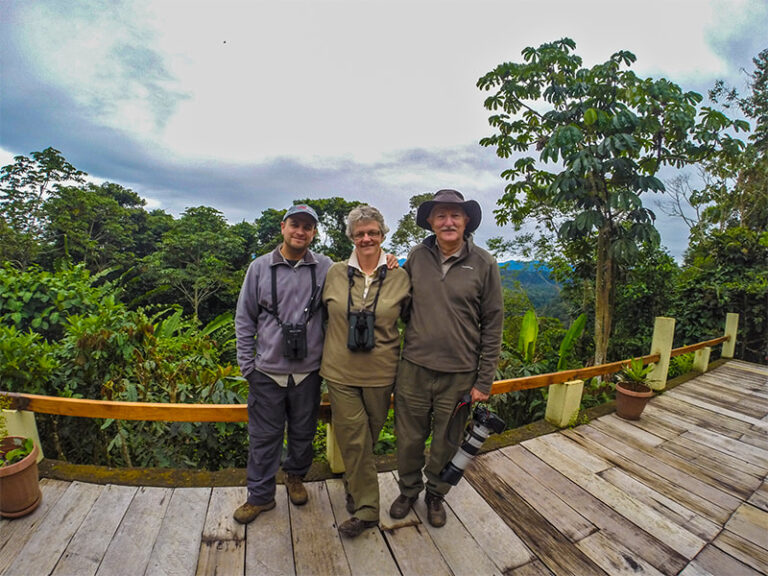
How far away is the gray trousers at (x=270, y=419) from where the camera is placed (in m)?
1.78

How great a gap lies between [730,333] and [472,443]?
756 cm

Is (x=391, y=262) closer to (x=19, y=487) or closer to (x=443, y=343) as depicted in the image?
(x=443, y=343)

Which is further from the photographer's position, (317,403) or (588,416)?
(588,416)

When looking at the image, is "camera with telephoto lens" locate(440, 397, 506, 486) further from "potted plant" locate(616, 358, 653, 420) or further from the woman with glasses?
"potted plant" locate(616, 358, 653, 420)

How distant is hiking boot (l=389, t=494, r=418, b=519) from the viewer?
1.87m

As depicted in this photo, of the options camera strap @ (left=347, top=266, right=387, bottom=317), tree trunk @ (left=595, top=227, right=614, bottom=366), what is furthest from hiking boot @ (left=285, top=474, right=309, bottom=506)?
tree trunk @ (left=595, top=227, right=614, bottom=366)

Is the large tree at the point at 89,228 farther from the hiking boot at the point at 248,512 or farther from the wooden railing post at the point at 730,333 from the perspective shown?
the wooden railing post at the point at 730,333

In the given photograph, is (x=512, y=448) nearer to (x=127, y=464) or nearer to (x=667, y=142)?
(x=127, y=464)

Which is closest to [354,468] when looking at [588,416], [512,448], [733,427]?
[512,448]

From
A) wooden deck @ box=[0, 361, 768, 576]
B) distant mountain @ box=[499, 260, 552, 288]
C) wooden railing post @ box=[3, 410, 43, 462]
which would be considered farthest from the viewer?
distant mountain @ box=[499, 260, 552, 288]

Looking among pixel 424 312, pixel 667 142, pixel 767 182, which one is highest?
pixel 767 182

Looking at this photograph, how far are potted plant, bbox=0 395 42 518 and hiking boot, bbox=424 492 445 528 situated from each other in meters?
2.03

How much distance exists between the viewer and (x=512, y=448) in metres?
2.68

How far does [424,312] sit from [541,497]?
4.67 feet
